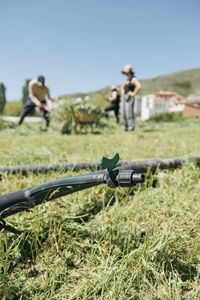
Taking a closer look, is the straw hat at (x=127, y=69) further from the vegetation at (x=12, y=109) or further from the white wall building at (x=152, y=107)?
the white wall building at (x=152, y=107)

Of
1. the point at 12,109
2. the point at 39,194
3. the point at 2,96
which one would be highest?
the point at 2,96

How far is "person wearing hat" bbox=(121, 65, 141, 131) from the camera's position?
728 cm

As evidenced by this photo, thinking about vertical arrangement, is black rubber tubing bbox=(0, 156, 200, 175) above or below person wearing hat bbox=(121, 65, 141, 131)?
below

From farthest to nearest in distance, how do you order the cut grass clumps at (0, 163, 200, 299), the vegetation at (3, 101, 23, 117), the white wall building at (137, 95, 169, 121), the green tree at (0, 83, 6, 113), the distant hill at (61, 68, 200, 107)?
1. the distant hill at (61, 68, 200, 107)
2. the white wall building at (137, 95, 169, 121)
3. the green tree at (0, 83, 6, 113)
4. the vegetation at (3, 101, 23, 117)
5. the cut grass clumps at (0, 163, 200, 299)

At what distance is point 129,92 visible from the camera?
7348 millimetres

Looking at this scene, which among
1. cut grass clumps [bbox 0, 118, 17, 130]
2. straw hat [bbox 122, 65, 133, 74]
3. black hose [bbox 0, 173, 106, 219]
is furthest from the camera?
cut grass clumps [bbox 0, 118, 17, 130]

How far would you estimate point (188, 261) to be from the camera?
1069 mm

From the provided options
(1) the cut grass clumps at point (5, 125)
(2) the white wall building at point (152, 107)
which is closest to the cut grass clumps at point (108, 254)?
(1) the cut grass clumps at point (5, 125)

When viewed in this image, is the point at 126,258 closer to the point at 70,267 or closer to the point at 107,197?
the point at 70,267

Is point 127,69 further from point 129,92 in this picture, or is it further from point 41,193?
point 41,193

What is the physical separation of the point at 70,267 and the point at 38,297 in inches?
8.3

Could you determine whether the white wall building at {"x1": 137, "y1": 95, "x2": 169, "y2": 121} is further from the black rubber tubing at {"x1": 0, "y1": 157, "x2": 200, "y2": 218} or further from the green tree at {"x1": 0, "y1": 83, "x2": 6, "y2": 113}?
the black rubber tubing at {"x1": 0, "y1": 157, "x2": 200, "y2": 218}

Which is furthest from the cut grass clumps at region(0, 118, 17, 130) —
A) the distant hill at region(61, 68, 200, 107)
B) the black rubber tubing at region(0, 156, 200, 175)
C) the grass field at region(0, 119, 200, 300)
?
the distant hill at region(61, 68, 200, 107)

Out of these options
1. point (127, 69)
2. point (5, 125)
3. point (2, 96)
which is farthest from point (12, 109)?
point (127, 69)
